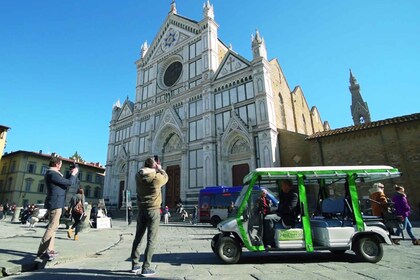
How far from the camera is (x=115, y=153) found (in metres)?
32.5

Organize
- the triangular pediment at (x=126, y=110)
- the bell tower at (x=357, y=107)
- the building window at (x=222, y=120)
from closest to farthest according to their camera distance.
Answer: the building window at (x=222, y=120) → the triangular pediment at (x=126, y=110) → the bell tower at (x=357, y=107)

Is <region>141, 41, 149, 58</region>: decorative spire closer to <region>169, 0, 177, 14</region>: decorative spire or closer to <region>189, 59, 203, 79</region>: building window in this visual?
<region>169, 0, 177, 14</region>: decorative spire

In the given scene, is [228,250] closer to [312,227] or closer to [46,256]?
[312,227]

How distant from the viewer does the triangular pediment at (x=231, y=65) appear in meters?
23.4

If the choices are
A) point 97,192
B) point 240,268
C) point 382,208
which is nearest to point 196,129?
point 382,208

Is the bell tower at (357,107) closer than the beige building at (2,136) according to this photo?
No

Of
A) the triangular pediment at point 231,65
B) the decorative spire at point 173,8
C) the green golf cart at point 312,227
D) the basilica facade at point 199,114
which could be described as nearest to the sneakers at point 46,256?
the green golf cart at point 312,227

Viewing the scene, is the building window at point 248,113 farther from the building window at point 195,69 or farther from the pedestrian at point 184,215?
the pedestrian at point 184,215

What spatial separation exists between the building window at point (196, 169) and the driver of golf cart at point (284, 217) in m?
17.9

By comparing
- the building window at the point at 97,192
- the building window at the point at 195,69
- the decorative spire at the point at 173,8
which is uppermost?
the decorative spire at the point at 173,8

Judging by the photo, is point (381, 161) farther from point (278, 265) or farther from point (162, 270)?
point (162, 270)

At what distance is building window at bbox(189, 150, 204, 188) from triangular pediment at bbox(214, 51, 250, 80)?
26.0ft

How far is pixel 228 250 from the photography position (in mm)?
4723

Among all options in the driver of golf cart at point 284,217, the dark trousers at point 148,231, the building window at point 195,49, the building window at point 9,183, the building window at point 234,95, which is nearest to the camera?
the dark trousers at point 148,231
